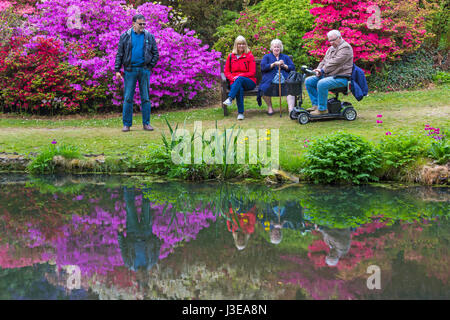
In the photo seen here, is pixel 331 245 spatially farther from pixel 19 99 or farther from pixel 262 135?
pixel 19 99

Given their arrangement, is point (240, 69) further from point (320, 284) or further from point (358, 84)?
point (320, 284)

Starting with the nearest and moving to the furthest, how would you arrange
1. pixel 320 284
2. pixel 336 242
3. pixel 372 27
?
1. pixel 320 284
2. pixel 336 242
3. pixel 372 27

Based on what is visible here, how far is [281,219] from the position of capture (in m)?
4.11

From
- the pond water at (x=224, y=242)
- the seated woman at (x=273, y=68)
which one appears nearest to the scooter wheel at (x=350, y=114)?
the seated woman at (x=273, y=68)

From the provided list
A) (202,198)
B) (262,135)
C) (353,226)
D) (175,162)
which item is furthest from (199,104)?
(353,226)

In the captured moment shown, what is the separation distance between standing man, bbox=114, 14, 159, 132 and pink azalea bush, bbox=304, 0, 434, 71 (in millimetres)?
5418

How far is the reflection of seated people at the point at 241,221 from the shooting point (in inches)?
141

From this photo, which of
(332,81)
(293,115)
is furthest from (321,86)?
(293,115)

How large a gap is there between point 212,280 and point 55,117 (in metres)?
8.51

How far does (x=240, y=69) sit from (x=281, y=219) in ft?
18.1

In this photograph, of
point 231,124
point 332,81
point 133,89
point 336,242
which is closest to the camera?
point 336,242

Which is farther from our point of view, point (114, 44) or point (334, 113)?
point (114, 44)
